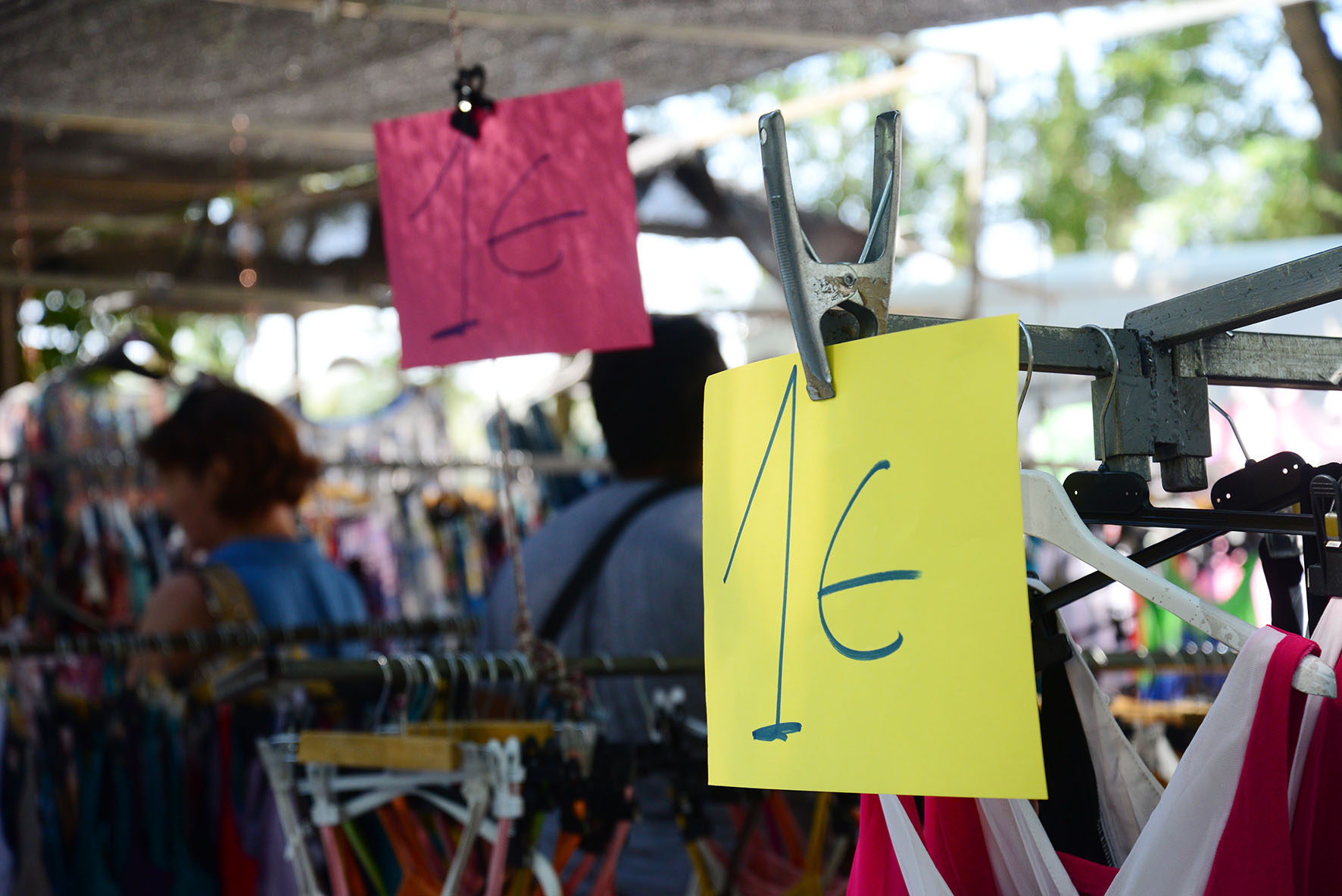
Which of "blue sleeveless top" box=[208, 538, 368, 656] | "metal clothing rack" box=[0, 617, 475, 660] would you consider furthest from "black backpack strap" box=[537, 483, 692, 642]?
"blue sleeveless top" box=[208, 538, 368, 656]

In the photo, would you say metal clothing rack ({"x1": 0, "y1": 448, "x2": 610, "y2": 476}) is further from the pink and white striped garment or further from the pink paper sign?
the pink and white striped garment

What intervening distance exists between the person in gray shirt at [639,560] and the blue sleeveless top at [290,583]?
1.79 feet

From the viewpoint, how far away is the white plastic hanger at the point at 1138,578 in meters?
0.67

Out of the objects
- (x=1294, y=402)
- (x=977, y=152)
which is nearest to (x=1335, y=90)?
Result: (x=1294, y=402)

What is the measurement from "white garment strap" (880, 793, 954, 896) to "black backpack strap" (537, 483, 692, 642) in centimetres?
102

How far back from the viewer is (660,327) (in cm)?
199

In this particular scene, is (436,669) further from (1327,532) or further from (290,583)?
(290,583)

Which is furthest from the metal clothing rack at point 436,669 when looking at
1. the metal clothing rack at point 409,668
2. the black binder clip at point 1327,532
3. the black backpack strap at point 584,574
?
the black binder clip at point 1327,532

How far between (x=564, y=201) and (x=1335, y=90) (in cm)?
380

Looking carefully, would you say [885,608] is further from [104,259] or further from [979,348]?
[104,259]

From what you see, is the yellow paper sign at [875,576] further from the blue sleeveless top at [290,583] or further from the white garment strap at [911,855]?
the blue sleeveless top at [290,583]

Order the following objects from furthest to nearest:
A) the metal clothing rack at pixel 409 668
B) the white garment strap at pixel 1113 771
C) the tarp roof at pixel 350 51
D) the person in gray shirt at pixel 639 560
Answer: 1. the tarp roof at pixel 350 51
2. the person in gray shirt at pixel 639 560
3. the metal clothing rack at pixel 409 668
4. the white garment strap at pixel 1113 771

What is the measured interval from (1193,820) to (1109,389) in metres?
0.28

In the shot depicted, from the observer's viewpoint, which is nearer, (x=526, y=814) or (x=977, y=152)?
(x=526, y=814)
